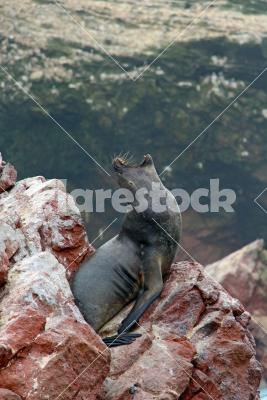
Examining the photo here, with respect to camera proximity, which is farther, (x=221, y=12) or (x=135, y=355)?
(x=221, y=12)

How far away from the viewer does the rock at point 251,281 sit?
17422 millimetres

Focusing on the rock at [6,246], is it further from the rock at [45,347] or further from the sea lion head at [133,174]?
the sea lion head at [133,174]

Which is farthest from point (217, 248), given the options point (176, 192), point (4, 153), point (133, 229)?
point (133, 229)

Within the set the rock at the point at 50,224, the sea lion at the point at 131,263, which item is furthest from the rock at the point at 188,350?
the rock at the point at 50,224

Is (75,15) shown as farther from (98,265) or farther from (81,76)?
(98,265)

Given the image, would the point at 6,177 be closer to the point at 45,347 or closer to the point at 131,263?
the point at 131,263

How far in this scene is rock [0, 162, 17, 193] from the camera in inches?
311

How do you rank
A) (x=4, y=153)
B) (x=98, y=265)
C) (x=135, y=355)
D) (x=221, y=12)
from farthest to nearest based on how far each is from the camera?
(x=221, y=12), (x=4, y=153), (x=98, y=265), (x=135, y=355)

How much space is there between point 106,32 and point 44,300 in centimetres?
2300

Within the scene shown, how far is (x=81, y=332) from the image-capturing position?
211 inches

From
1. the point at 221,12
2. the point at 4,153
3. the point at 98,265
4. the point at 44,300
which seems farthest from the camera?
the point at 221,12

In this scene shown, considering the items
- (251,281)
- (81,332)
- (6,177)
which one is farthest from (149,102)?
(81,332)

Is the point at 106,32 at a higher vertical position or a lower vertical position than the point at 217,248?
higher

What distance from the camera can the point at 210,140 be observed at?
26703 millimetres
